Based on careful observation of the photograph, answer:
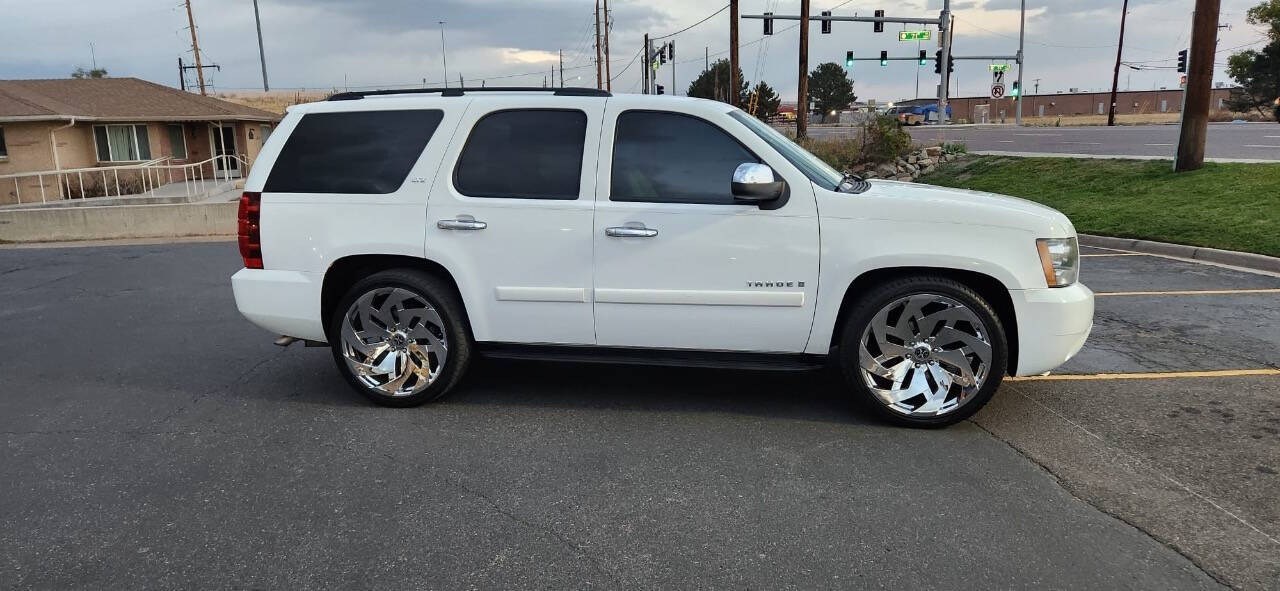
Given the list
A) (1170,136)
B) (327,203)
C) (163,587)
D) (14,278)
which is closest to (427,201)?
(327,203)

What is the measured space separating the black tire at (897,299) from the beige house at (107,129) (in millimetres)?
25084

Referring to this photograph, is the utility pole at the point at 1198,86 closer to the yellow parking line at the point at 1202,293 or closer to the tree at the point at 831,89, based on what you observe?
the yellow parking line at the point at 1202,293

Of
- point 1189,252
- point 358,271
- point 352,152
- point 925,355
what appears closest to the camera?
point 925,355

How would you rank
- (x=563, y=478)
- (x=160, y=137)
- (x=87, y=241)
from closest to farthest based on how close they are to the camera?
(x=563, y=478) < (x=87, y=241) < (x=160, y=137)

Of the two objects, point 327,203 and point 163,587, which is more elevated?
point 327,203

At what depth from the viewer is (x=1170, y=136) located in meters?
27.4

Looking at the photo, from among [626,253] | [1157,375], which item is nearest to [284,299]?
[626,253]

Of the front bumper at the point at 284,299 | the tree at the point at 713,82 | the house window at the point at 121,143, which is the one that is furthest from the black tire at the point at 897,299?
the tree at the point at 713,82

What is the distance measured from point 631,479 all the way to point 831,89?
9754cm

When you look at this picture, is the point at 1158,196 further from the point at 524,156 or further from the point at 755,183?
the point at 524,156

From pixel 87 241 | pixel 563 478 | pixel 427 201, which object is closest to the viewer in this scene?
pixel 563 478

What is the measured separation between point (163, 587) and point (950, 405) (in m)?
3.85

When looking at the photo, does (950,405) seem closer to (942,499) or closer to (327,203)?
(942,499)

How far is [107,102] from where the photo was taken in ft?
105
